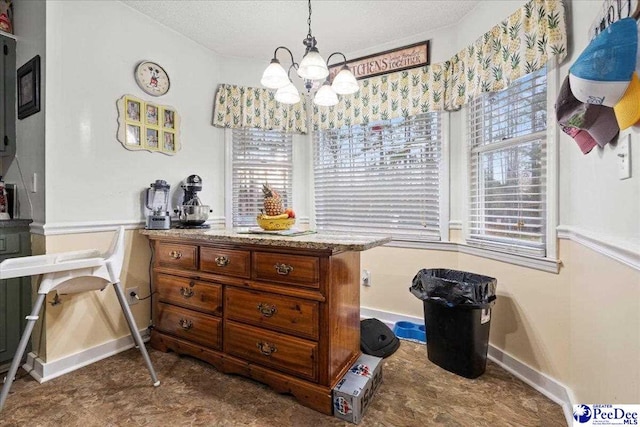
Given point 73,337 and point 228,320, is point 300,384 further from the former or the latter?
point 73,337

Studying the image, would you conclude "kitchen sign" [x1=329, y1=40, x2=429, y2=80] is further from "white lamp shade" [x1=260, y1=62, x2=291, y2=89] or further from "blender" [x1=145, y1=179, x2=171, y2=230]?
"blender" [x1=145, y1=179, x2=171, y2=230]

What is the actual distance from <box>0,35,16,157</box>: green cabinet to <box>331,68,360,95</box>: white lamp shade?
2.45m

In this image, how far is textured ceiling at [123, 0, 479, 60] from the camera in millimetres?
2338

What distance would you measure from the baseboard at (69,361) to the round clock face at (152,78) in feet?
6.63

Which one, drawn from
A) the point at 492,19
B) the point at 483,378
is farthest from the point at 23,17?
the point at 483,378

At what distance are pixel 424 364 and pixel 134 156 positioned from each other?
274 centimetres

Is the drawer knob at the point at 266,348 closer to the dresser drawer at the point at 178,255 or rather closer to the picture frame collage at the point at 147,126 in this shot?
the dresser drawer at the point at 178,255

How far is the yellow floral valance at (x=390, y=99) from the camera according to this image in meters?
2.63

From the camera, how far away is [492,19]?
2.18 m

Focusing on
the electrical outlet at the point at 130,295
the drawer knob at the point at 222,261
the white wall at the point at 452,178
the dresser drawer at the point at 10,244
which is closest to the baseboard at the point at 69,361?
the white wall at the point at 452,178

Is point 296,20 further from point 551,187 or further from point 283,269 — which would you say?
point 551,187

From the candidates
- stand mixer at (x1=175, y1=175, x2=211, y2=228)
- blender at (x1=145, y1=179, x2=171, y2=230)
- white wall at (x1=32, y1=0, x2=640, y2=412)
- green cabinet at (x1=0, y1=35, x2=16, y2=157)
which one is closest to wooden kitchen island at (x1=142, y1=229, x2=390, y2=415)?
blender at (x1=145, y1=179, x2=171, y2=230)

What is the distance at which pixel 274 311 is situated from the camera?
1.75 meters

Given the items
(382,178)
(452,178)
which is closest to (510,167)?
(452,178)
